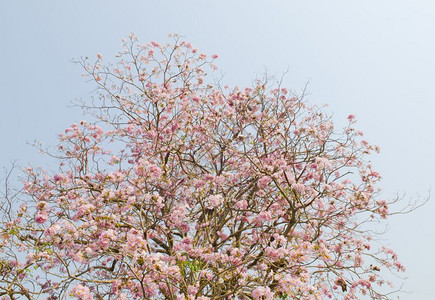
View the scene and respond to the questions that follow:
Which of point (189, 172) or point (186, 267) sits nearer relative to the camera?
point (186, 267)

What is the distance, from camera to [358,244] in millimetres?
7328

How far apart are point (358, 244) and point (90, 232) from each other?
15.4 ft

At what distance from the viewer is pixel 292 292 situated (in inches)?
218

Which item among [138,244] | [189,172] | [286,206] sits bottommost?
[138,244]

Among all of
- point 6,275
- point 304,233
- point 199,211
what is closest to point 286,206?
point 304,233

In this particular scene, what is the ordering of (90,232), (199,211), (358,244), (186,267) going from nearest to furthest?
1. (90,232)
2. (186,267)
3. (358,244)
4. (199,211)

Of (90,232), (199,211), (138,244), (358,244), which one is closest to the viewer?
(138,244)

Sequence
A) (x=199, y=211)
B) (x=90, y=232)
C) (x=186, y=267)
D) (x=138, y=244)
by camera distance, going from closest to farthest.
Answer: (x=138, y=244) → (x=90, y=232) → (x=186, y=267) → (x=199, y=211)

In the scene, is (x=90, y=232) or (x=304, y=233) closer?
(x=90, y=232)

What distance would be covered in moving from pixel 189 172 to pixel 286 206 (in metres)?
2.04

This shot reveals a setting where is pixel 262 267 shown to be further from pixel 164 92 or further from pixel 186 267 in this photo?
pixel 164 92

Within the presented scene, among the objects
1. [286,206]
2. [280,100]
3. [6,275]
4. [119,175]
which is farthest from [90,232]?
[280,100]

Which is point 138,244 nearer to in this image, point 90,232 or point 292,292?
point 90,232

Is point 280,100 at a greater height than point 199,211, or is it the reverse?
point 280,100
